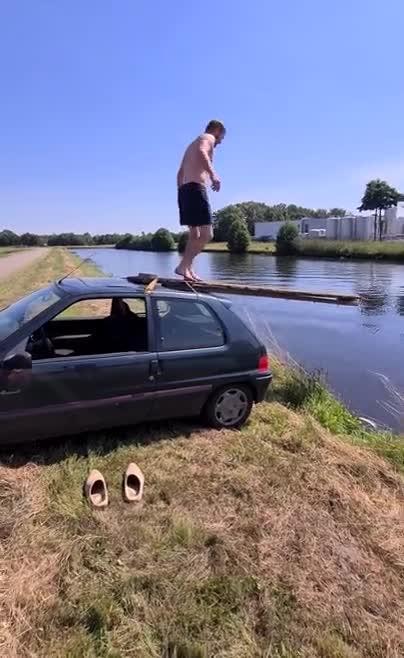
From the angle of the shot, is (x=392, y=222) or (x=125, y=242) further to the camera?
(x=125, y=242)

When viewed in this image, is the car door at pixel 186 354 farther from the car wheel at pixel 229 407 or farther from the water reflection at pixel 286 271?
the water reflection at pixel 286 271

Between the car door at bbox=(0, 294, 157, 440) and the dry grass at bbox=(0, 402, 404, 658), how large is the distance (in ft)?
0.98

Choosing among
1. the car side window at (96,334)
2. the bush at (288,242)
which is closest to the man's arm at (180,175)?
the car side window at (96,334)

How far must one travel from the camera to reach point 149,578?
288 centimetres

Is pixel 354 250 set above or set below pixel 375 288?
above

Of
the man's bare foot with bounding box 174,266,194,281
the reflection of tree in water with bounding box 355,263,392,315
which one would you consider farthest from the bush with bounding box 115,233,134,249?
the man's bare foot with bounding box 174,266,194,281

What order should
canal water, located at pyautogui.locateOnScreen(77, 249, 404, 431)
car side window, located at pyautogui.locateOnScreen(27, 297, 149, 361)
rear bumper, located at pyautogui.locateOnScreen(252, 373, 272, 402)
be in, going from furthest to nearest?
1. canal water, located at pyautogui.locateOnScreen(77, 249, 404, 431)
2. rear bumper, located at pyautogui.locateOnScreen(252, 373, 272, 402)
3. car side window, located at pyautogui.locateOnScreen(27, 297, 149, 361)

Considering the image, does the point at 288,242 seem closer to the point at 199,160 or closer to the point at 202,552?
the point at 199,160

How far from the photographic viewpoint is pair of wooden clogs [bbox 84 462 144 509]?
3.61 metres

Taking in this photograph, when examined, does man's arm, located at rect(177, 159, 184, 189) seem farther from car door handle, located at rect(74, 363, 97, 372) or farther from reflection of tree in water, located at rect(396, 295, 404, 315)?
reflection of tree in water, located at rect(396, 295, 404, 315)

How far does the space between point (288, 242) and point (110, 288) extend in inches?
2461

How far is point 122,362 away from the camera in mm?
4328

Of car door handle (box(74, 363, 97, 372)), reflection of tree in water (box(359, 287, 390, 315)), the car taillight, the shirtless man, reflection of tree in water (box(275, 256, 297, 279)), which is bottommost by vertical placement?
reflection of tree in water (box(359, 287, 390, 315))

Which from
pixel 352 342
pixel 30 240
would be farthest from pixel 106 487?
pixel 30 240
